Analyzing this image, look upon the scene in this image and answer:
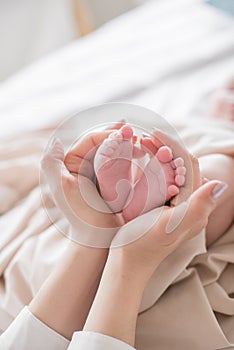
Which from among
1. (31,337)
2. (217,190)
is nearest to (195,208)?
(217,190)

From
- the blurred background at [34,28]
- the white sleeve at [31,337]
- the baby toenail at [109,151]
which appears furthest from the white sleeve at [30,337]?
the blurred background at [34,28]

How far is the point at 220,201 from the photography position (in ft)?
2.90

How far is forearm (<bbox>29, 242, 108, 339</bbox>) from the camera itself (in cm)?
80

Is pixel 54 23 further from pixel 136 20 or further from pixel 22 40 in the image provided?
pixel 136 20

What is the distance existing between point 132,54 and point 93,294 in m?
0.84

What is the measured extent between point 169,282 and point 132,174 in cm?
15

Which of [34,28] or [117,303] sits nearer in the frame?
[117,303]

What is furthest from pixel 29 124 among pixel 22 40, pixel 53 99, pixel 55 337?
pixel 22 40

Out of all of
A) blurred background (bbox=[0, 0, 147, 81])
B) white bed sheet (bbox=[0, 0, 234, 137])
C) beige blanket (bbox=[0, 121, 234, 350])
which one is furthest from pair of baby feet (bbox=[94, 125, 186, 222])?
blurred background (bbox=[0, 0, 147, 81])

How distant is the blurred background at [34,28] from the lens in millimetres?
2164

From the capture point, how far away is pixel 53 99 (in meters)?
1.40

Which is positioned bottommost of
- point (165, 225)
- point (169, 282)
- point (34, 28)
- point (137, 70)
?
point (34, 28)

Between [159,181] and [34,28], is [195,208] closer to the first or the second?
[159,181]

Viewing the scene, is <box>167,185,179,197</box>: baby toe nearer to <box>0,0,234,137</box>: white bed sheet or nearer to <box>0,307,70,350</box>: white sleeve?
<box>0,307,70,350</box>: white sleeve
